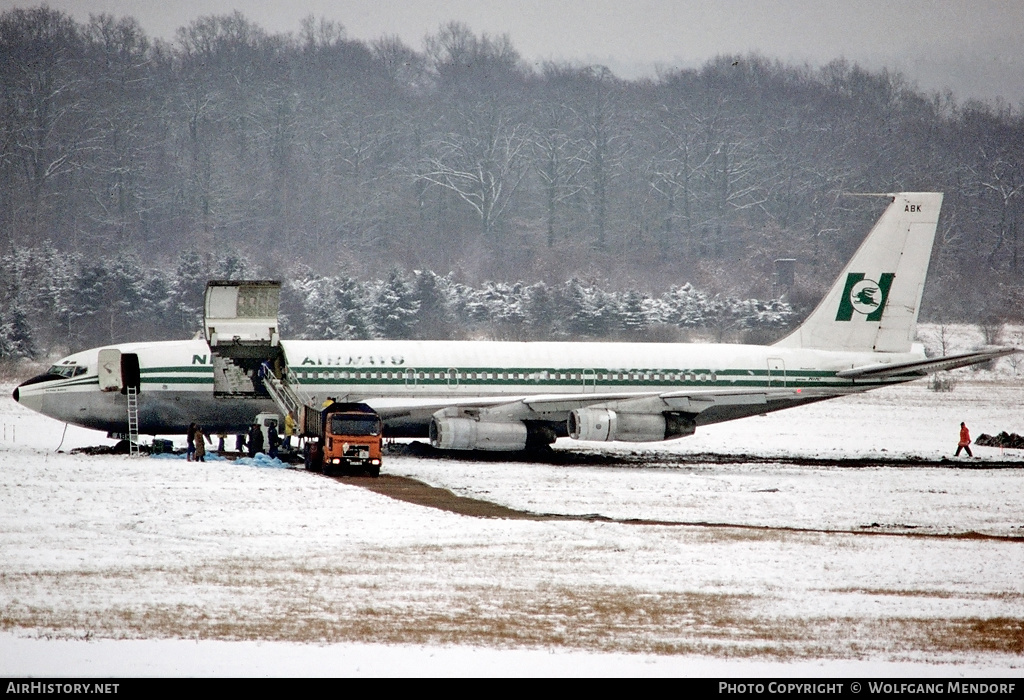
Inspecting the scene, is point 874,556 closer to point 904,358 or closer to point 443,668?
point 443,668

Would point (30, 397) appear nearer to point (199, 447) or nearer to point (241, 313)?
point (199, 447)

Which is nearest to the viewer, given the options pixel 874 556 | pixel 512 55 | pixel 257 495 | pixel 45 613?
pixel 45 613

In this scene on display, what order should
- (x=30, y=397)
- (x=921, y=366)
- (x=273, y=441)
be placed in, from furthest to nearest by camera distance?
1. (x=921, y=366)
2. (x=30, y=397)
3. (x=273, y=441)

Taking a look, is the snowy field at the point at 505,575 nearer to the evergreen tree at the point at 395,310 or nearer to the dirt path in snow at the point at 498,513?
the dirt path in snow at the point at 498,513

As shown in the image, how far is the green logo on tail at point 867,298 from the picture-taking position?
136 feet

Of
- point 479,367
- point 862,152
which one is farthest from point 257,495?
point 862,152

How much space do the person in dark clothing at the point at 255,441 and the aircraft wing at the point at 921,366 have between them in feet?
67.5

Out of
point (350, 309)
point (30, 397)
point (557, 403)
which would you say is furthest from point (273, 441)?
point (350, 309)

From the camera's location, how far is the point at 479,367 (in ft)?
127

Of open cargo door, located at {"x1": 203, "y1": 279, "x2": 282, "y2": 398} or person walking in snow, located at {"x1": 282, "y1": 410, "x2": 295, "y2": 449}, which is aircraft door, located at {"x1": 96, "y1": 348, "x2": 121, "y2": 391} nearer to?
open cargo door, located at {"x1": 203, "y1": 279, "x2": 282, "y2": 398}

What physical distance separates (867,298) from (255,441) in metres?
22.9

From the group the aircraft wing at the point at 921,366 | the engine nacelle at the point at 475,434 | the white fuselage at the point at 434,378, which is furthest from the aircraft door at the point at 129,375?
the aircraft wing at the point at 921,366

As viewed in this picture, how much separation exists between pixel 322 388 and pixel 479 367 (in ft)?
18.0

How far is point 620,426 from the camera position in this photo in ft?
117
